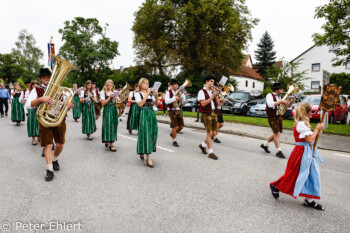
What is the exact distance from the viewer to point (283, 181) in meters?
3.89

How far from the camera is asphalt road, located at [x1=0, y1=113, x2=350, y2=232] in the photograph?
3184 millimetres

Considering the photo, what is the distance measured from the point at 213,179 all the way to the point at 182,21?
951 inches

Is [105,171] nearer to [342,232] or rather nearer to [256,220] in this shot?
[256,220]

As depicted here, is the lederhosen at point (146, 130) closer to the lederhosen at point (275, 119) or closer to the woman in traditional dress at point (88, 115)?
the lederhosen at point (275, 119)

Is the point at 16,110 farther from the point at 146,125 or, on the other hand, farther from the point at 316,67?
the point at 316,67

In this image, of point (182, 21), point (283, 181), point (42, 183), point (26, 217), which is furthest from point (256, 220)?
point (182, 21)

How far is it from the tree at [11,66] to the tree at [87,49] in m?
26.3

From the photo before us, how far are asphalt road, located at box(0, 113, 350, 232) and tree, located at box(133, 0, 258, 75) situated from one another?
22319mm

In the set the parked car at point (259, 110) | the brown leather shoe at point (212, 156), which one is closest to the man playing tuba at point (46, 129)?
the brown leather shoe at point (212, 156)

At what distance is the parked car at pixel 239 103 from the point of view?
63.8 feet

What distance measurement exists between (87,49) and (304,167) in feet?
135

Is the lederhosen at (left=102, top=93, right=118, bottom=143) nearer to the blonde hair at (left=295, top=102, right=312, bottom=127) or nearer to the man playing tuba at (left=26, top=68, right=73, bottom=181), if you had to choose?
the man playing tuba at (left=26, top=68, right=73, bottom=181)

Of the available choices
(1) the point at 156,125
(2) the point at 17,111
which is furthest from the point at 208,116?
(2) the point at 17,111

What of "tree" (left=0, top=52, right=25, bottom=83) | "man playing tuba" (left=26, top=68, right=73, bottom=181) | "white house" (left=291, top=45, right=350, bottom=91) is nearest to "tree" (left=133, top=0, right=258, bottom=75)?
"white house" (left=291, top=45, right=350, bottom=91)
